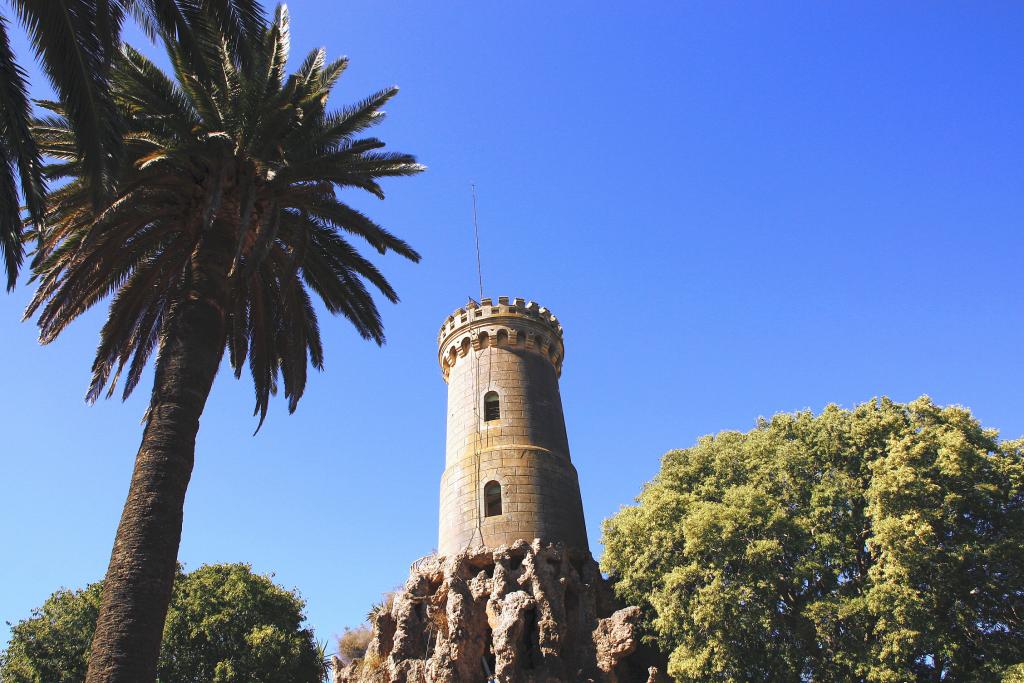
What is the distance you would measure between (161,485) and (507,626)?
1610 cm

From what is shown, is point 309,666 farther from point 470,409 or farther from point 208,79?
point 208,79

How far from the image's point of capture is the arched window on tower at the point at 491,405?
1222 inches

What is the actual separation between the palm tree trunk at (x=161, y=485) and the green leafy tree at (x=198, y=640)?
824 inches

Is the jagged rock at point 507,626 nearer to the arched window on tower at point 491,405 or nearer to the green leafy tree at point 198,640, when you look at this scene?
the green leafy tree at point 198,640

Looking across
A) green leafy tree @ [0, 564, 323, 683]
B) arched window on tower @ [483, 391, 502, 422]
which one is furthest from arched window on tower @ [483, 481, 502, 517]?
green leafy tree @ [0, 564, 323, 683]

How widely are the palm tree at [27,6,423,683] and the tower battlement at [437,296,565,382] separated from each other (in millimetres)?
16893

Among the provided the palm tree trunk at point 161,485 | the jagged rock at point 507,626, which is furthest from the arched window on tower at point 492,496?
the palm tree trunk at point 161,485

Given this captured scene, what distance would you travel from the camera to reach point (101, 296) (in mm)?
14930

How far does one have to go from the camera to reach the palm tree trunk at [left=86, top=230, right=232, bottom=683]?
9102 mm

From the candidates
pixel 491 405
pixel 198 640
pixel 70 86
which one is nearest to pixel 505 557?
pixel 491 405

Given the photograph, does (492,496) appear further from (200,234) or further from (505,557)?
(200,234)

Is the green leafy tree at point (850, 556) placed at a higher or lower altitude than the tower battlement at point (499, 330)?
lower

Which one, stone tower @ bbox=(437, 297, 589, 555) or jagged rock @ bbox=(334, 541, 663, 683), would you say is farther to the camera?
stone tower @ bbox=(437, 297, 589, 555)

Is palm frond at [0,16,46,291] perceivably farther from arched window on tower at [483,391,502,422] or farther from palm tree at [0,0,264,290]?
arched window on tower at [483,391,502,422]
